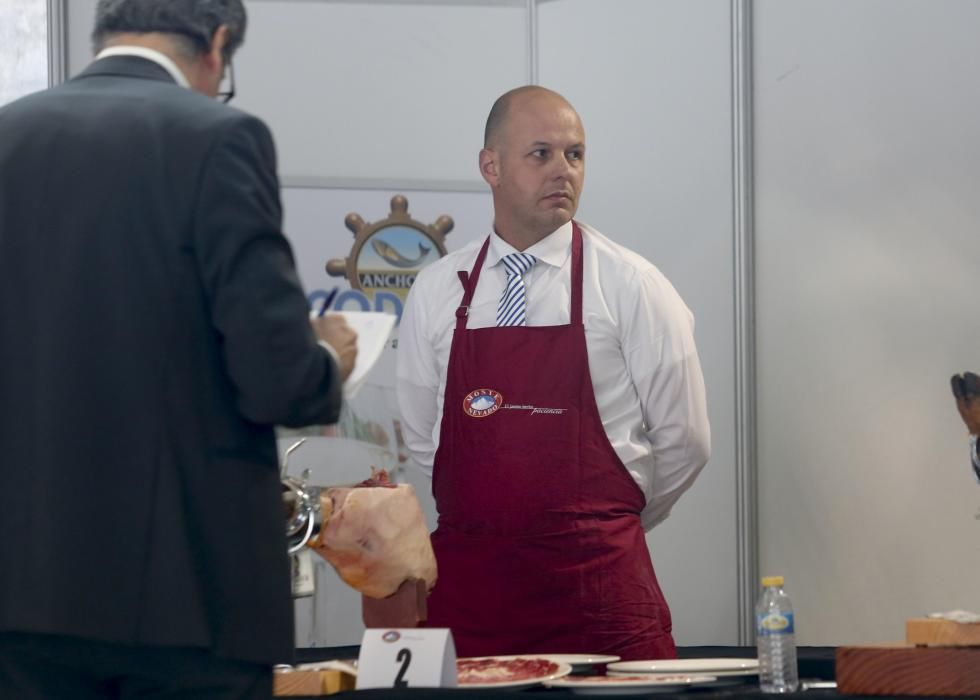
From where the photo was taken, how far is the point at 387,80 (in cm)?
402

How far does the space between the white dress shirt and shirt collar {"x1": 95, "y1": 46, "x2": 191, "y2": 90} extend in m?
1.52

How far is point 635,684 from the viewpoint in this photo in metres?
1.88

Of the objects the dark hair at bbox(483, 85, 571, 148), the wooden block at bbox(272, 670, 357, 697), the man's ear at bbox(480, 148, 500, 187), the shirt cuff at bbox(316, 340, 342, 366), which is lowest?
A: the wooden block at bbox(272, 670, 357, 697)

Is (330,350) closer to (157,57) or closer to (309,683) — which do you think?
(157,57)

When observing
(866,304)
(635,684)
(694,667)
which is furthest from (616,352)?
(635,684)

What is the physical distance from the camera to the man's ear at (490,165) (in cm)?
338

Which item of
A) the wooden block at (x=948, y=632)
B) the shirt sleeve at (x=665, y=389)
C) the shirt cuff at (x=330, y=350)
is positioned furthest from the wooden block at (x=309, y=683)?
the shirt sleeve at (x=665, y=389)

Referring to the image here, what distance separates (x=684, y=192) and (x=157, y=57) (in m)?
2.35

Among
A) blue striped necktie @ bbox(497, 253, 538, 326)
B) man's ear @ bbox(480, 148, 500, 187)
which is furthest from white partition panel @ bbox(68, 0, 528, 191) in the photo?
blue striped necktie @ bbox(497, 253, 538, 326)

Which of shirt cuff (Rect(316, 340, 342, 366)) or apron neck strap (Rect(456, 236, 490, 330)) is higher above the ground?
apron neck strap (Rect(456, 236, 490, 330))

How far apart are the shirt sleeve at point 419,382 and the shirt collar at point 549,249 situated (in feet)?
0.59

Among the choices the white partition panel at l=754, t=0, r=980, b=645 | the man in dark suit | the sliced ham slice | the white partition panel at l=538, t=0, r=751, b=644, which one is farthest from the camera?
the white partition panel at l=538, t=0, r=751, b=644

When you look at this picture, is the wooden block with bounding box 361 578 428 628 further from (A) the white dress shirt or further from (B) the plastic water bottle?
(A) the white dress shirt

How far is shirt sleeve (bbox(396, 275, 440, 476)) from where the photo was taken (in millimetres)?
3273
